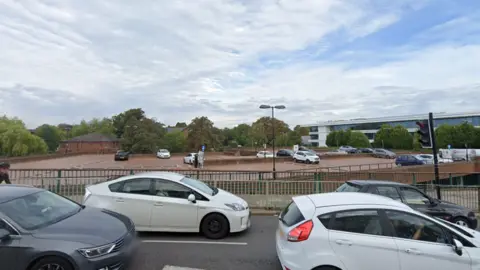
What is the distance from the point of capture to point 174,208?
672cm

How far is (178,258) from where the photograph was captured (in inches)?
215

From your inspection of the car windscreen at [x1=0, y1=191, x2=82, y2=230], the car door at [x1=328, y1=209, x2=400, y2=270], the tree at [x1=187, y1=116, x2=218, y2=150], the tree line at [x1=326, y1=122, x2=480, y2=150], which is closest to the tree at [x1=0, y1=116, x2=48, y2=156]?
the tree at [x1=187, y1=116, x2=218, y2=150]

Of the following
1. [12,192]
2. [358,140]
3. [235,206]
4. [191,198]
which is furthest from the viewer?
[358,140]

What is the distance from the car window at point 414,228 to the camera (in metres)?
3.92

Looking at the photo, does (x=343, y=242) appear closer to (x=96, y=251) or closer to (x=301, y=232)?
(x=301, y=232)

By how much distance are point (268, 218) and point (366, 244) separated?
18.4ft

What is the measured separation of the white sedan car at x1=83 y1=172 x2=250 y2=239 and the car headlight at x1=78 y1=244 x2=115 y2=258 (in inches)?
106

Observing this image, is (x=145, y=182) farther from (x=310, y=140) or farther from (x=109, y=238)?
(x=310, y=140)

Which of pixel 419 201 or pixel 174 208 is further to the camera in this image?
pixel 419 201

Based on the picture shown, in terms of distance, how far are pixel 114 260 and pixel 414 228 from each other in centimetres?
395

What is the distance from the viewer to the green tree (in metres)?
83.2

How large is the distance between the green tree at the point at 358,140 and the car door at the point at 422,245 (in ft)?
278

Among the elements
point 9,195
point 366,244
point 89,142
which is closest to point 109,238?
point 9,195

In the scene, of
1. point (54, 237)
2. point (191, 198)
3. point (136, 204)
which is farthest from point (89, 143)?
point (54, 237)
